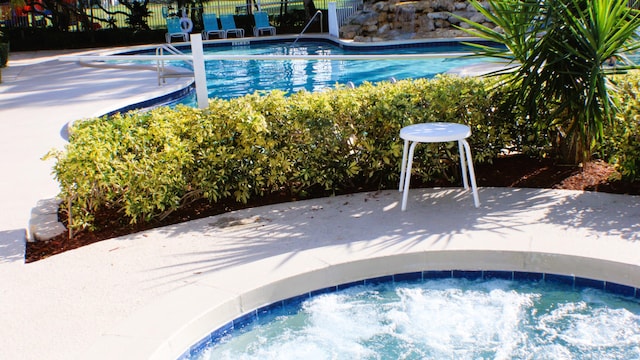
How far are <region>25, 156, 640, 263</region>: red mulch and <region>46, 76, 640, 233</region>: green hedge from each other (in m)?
0.10

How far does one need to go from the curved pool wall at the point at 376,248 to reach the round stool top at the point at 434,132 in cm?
58

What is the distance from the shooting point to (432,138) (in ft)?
15.9

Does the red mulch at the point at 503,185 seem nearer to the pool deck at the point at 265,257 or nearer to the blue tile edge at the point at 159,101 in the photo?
the pool deck at the point at 265,257

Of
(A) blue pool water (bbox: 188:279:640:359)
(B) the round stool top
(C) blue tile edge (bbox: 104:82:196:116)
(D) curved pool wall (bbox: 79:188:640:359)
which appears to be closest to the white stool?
(B) the round stool top

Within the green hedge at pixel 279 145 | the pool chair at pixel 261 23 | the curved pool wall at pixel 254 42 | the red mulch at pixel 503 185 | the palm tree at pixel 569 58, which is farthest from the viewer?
the pool chair at pixel 261 23

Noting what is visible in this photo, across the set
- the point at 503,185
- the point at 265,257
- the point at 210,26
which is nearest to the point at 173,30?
the point at 210,26

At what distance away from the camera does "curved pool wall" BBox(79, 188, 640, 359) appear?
12.3 ft

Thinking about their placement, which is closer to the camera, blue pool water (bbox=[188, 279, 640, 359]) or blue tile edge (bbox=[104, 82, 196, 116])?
blue pool water (bbox=[188, 279, 640, 359])

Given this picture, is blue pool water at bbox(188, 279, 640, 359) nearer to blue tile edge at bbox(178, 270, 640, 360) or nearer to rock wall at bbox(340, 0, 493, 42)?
blue tile edge at bbox(178, 270, 640, 360)

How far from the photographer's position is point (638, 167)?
17.1 ft

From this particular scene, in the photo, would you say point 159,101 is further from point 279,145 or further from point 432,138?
point 432,138

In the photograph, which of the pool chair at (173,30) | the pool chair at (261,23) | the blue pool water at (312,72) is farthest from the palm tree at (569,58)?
the pool chair at (261,23)

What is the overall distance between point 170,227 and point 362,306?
1720 mm

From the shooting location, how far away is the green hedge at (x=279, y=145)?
500 centimetres
